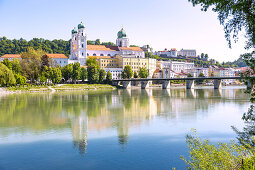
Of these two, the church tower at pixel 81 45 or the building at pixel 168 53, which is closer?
the church tower at pixel 81 45

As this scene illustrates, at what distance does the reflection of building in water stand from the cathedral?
7635cm

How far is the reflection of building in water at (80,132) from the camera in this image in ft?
46.8

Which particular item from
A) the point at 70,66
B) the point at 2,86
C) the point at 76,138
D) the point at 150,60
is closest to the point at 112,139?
the point at 76,138

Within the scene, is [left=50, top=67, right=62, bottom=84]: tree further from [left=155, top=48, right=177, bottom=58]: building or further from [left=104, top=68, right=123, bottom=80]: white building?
[left=155, top=48, right=177, bottom=58]: building

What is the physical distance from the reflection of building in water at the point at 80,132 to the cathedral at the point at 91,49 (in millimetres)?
76354

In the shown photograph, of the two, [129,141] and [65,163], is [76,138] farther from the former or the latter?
→ [65,163]

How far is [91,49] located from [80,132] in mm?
90819

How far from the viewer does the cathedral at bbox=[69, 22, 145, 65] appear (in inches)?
3871

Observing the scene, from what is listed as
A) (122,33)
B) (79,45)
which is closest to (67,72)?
(79,45)

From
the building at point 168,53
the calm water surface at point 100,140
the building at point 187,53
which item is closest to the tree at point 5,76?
the calm water surface at point 100,140

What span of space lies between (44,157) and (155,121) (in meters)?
10.7

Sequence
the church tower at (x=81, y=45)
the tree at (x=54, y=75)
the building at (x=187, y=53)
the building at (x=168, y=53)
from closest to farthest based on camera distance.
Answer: the tree at (x=54, y=75) → the church tower at (x=81, y=45) → the building at (x=168, y=53) → the building at (x=187, y=53)

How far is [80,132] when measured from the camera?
17625 millimetres

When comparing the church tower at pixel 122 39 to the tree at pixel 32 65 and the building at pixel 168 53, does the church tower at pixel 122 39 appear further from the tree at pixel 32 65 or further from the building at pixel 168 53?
the building at pixel 168 53
